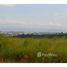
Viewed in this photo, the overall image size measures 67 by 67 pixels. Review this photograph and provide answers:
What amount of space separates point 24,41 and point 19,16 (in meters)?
0.15

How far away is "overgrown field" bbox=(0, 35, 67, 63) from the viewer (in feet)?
6.36

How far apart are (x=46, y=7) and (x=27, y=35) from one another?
193 millimetres

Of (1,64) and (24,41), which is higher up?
(24,41)

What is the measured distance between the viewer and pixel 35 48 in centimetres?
194

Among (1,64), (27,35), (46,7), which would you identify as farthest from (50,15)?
(1,64)

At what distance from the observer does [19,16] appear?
6.39 feet

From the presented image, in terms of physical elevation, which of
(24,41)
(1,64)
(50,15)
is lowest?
(1,64)

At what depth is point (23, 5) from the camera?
6.37 ft

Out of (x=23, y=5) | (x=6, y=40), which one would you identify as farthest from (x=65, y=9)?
(x=6, y=40)

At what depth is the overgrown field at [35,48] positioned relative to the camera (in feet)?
6.36

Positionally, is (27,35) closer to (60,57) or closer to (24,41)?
(24,41)

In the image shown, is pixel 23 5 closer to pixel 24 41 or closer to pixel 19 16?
pixel 19 16
